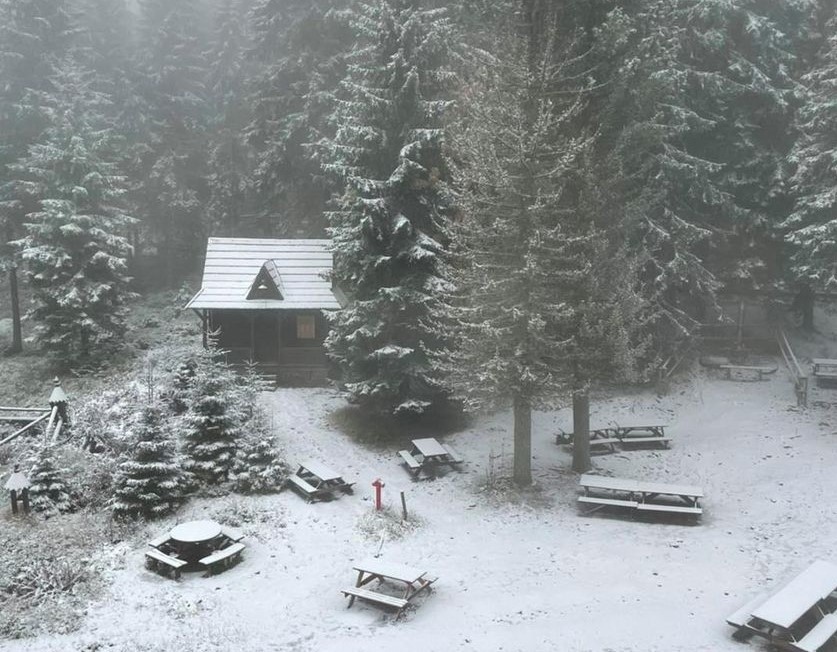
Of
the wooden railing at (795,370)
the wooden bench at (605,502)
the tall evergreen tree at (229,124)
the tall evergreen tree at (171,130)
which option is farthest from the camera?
the tall evergreen tree at (229,124)

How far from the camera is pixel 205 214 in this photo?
4209 centimetres

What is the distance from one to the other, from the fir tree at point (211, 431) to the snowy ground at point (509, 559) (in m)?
1.36

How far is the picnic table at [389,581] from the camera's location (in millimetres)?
13102

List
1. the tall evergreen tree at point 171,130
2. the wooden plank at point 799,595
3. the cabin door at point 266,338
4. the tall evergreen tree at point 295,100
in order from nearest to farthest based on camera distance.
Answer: the wooden plank at point 799,595 → the cabin door at point 266,338 → the tall evergreen tree at point 295,100 → the tall evergreen tree at point 171,130

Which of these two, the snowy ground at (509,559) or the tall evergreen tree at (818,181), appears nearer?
the snowy ground at (509,559)

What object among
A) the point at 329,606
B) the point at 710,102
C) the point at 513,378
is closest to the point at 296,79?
the point at 710,102

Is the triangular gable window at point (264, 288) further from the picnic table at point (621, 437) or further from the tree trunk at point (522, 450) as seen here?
the tree trunk at point (522, 450)

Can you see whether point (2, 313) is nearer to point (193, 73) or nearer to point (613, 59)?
point (193, 73)

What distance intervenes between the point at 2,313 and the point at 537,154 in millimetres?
35641

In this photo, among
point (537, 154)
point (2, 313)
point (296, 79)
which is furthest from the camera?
point (2, 313)

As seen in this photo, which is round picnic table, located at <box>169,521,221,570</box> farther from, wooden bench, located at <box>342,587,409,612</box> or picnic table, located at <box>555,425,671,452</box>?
picnic table, located at <box>555,425,671,452</box>

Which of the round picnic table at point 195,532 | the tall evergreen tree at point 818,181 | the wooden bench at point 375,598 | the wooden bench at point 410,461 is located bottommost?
the wooden bench at point 375,598

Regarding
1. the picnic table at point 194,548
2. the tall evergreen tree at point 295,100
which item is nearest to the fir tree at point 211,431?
the picnic table at point 194,548

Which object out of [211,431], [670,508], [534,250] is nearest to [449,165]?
[534,250]
